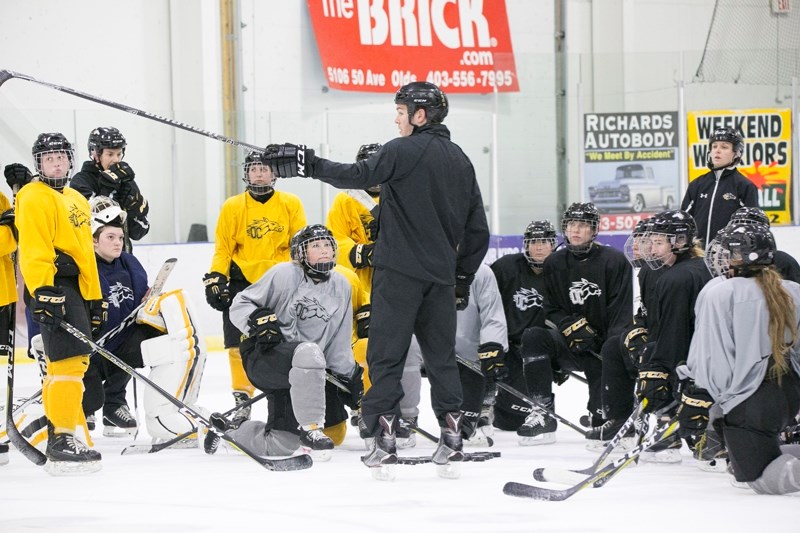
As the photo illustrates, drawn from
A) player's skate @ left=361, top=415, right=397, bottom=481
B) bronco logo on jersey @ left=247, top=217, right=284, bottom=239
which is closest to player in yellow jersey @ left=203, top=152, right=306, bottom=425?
bronco logo on jersey @ left=247, top=217, right=284, bottom=239

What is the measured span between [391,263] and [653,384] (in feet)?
3.05

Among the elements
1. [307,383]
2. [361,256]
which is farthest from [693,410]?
[361,256]

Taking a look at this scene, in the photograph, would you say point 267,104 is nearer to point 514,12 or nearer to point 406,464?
point 514,12

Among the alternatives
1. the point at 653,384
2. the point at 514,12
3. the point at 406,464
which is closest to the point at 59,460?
the point at 406,464

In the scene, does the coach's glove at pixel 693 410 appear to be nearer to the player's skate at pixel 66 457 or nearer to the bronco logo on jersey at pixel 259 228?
the player's skate at pixel 66 457

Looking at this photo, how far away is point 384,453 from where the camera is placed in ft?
11.9

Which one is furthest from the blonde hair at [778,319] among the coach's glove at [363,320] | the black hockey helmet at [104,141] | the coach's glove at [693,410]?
the black hockey helmet at [104,141]

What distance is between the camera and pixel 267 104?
29.9 ft

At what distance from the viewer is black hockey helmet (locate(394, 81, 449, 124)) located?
3.69 meters

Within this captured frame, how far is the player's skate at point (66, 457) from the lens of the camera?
3.76 meters

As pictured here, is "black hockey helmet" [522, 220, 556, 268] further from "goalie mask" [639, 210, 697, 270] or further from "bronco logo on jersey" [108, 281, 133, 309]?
"bronco logo on jersey" [108, 281, 133, 309]

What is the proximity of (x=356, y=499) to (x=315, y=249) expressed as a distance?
1.12m

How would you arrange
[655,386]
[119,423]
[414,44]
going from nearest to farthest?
1. [655,386]
2. [119,423]
3. [414,44]

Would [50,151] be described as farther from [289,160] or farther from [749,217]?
[749,217]
